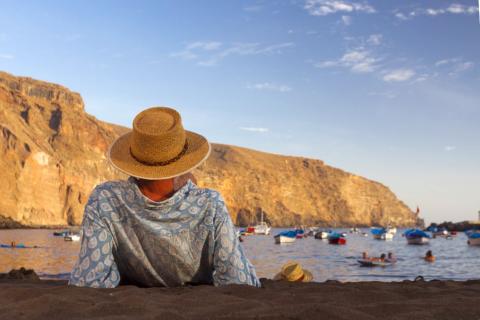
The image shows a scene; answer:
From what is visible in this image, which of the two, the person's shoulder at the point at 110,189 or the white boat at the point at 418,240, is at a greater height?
the person's shoulder at the point at 110,189

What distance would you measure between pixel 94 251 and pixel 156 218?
0.55 meters

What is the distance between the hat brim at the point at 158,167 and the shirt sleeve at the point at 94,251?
35 cm

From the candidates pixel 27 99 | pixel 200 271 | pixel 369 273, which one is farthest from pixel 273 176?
pixel 200 271

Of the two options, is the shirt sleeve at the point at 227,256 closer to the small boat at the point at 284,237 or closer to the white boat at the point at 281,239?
the small boat at the point at 284,237

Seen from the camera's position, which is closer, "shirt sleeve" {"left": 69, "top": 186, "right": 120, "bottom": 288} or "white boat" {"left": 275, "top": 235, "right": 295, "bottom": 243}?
"shirt sleeve" {"left": 69, "top": 186, "right": 120, "bottom": 288}

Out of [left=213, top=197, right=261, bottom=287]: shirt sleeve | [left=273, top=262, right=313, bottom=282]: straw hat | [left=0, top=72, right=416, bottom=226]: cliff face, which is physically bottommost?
[left=273, top=262, right=313, bottom=282]: straw hat

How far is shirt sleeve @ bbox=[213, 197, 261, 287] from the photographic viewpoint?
13.8 feet

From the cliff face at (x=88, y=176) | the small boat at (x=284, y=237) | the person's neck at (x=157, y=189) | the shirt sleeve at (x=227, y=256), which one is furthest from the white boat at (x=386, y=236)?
the person's neck at (x=157, y=189)

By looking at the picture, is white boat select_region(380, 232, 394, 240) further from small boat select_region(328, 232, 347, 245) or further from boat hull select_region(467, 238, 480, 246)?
small boat select_region(328, 232, 347, 245)

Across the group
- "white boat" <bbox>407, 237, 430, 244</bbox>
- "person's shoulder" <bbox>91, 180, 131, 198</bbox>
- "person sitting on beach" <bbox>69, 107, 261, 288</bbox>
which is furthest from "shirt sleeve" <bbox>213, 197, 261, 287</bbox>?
"white boat" <bbox>407, 237, 430, 244</bbox>

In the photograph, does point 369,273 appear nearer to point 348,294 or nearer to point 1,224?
point 348,294

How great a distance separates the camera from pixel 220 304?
3316 millimetres

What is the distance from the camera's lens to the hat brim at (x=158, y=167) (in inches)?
160

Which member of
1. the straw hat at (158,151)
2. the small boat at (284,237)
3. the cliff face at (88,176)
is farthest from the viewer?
the cliff face at (88,176)
